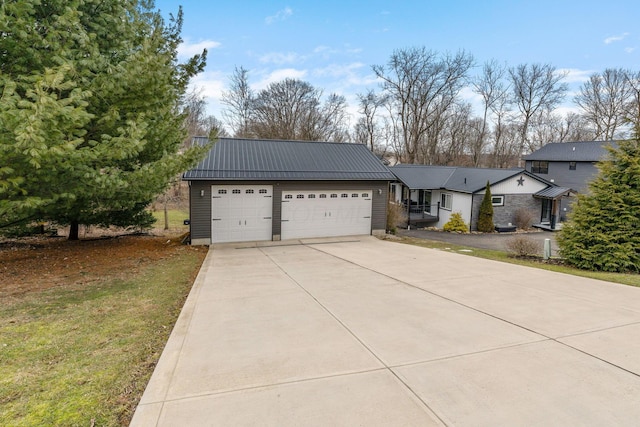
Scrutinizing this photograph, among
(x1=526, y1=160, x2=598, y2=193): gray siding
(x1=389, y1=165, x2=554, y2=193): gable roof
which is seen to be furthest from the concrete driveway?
(x1=526, y1=160, x2=598, y2=193): gray siding

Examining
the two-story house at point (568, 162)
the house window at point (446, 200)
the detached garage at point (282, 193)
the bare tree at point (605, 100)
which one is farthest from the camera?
the bare tree at point (605, 100)

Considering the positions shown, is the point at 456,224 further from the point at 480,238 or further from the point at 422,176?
the point at 422,176

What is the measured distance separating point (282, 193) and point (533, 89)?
38610 millimetres

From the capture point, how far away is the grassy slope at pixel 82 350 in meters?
2.85

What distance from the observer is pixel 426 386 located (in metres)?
3.26

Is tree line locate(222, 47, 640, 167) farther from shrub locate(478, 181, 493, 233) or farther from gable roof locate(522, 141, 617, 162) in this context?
shrub locate(478, 181, 493, 233)

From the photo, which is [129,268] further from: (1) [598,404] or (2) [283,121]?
(2) [283,121]

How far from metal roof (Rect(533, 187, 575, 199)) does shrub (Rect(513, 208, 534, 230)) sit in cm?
138

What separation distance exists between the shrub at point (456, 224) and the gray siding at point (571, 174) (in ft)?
38.5

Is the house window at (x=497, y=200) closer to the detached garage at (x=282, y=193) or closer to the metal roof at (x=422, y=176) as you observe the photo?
the metal roof at (x=422, y=176)

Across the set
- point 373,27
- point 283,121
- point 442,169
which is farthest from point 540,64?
point 283,121

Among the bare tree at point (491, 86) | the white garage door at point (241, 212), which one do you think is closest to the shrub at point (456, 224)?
the white garage door at point (241, 212)

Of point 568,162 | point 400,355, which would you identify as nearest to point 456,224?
point 568,162

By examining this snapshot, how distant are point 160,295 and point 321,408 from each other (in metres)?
4.36
